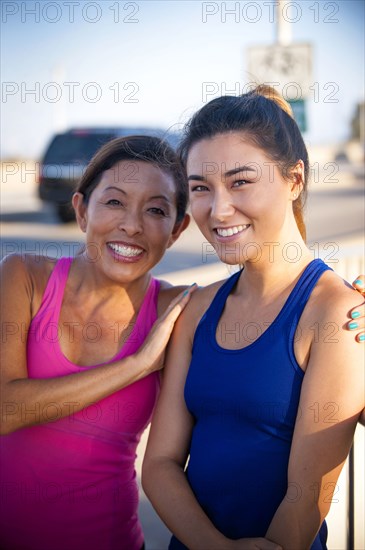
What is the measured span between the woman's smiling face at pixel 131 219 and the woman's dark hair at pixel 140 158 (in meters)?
0.03

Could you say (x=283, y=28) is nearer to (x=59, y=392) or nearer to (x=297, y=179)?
(x=297, y=179)

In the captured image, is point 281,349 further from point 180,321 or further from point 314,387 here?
point 180,321

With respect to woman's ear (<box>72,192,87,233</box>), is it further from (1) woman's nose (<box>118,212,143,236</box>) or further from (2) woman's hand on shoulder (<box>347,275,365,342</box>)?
(2) woman's hand on shoulder (<box>347,275,365,342</box>)

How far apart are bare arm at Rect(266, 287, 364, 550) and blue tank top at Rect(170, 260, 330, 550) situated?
0.04m

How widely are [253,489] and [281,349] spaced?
424 mm

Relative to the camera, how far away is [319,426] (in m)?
1.95

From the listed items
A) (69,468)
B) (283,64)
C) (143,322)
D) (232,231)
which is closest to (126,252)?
(143,322)

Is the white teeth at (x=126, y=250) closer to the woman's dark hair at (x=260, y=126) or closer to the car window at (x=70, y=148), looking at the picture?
the woman's dark hair at (x=260, y=126)

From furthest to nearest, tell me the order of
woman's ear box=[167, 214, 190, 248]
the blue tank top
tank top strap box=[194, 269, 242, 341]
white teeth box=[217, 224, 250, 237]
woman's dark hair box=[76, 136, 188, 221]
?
1. woman's ear box=[167, 214, 190, 248]
2. woman's dark hair box=[76, 136, 188, 221]
3. tank top strap box=[194, 269, 242, 341]
4. white teeth box=[217, 224, 250, 237]
5. the blue tank top

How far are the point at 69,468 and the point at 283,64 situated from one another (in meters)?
5.53

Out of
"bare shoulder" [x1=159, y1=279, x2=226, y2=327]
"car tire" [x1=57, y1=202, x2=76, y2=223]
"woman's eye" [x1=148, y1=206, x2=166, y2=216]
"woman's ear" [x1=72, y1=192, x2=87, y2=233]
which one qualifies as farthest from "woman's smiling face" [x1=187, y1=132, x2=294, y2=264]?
"car tire" [x1=57, y1=202, x2=76, y2=223]

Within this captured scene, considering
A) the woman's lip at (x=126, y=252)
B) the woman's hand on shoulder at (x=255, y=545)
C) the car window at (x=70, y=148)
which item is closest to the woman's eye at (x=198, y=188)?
the woman's lip at (x=126, y=252)

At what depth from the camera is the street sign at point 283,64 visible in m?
6.96

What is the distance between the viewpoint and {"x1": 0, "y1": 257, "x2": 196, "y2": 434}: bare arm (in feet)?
7.61
